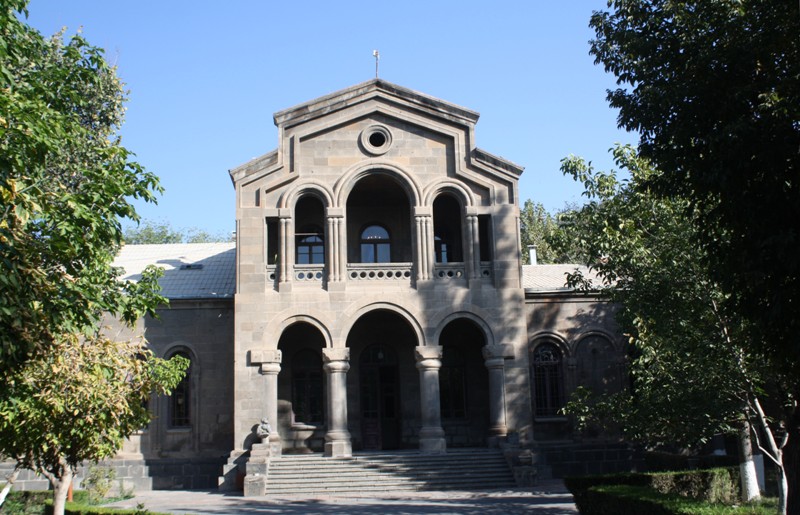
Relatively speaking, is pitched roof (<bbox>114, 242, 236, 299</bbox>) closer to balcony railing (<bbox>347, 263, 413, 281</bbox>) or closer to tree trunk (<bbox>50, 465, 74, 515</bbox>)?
balcony railing (<bbox>347, 263, 413, 281</bbox>)

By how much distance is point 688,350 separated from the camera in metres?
19.2

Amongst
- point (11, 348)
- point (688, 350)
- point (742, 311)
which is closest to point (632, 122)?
point (742, 311)

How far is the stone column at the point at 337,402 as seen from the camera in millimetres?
26953

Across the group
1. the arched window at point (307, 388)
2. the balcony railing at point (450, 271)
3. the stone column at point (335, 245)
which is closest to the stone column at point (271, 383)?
the arched window at point (307, 388)

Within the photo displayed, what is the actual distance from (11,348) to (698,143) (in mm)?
10489

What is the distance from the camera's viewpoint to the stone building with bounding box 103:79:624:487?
27938mm

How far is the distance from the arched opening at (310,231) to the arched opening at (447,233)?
14.1 feet

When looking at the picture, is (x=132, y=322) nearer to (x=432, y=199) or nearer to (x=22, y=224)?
(x=22, y=224)

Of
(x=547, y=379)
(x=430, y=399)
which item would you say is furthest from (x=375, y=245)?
(x=547, y=379)

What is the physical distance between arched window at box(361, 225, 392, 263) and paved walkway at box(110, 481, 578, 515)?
966cm

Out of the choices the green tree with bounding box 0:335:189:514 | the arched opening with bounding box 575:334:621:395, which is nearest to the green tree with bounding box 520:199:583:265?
the arched opening with bounding box 575:334:621:395

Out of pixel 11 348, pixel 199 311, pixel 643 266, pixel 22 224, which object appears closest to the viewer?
pixel 11 348

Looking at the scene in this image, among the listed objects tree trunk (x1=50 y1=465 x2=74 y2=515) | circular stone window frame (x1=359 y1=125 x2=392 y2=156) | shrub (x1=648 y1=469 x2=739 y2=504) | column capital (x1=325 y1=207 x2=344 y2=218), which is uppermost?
circular stone window frame (x1=359 y1=125 x2=392 y2=156)

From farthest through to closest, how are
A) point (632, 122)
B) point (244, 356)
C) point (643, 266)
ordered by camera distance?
point (244, 356) < point (643, 266) < point (632, 122)
